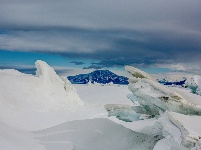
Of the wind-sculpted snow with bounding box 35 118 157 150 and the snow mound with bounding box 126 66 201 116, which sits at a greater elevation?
the snow mound with bounding box 126 66 201 116

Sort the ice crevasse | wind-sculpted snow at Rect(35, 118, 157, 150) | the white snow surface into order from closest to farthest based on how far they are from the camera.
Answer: the ice crevasse → wind-sculpted snow at Rect(35, 118, 157, 150) → the white snow surface

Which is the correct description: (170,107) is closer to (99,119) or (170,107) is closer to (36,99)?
(99,119)

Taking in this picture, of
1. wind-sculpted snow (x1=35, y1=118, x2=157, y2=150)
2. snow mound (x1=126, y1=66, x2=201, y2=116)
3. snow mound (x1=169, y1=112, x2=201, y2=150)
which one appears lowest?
wind-sculpted snow (x1=35, y1=118, x2=157, y2=150)

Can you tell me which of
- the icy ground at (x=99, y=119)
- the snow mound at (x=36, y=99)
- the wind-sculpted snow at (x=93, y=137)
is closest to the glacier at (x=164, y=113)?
the icy ground at (x=99, y=119)

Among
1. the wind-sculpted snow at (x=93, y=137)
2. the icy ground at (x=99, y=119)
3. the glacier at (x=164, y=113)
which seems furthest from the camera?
the wind-sculpted snow at (x=93, y=137)

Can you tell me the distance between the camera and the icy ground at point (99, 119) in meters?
12.2

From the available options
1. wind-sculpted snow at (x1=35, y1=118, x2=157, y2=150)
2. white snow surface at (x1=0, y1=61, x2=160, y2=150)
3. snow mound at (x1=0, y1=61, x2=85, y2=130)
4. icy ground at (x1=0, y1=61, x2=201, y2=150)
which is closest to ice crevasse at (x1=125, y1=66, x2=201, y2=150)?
icy ground at (x1=0, y1=61, x2=201, y2=150)

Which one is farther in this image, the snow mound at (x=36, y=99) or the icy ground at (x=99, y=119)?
the snow mound at (x=36, y=99)

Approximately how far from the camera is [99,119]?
19.0 meters

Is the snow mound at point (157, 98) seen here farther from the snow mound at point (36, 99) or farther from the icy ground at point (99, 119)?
the snow mound at point (36, 99)

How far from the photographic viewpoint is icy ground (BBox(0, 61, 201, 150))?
12.2 metres

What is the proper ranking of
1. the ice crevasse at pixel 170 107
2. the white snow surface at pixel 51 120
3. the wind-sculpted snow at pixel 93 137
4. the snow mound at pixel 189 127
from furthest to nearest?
the white snow surface at pixel 51 120
the wind-sculpted snow at pixel 93 137
the ice crevasse at pixel 170 107
the snow mound at pixel 189 127

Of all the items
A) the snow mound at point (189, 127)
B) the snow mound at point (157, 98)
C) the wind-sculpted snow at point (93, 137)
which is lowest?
the wind-sculpted snow at point (93, 137)

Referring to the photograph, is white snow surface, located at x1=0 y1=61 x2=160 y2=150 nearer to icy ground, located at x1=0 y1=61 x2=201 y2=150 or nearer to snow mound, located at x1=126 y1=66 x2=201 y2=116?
icy ground, located at x1=0 y1=61 x2=201 y2=150
